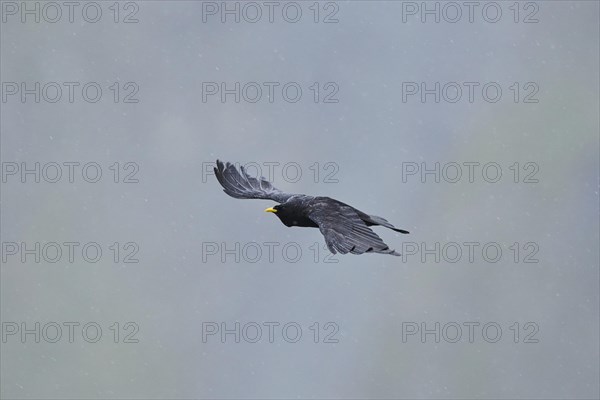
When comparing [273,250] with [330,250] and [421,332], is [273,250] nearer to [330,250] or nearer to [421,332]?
[421,332]

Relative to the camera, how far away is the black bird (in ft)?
73.9

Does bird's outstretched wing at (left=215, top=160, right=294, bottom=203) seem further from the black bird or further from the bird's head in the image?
the bird's head

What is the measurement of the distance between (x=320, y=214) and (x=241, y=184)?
183 inches

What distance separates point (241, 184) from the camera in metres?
28.7

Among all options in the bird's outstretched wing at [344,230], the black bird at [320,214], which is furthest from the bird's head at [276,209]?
the bird's outstretched wing at [344,230]

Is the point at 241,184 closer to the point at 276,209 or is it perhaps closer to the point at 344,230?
the point at 276,209

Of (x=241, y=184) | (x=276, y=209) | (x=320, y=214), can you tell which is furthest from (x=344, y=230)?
(x=241, y=184)

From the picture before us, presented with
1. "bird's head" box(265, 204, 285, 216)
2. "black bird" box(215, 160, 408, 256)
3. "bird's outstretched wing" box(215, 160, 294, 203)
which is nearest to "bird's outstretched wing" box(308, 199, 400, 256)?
"black bird" box(215, 160, 408, 256)

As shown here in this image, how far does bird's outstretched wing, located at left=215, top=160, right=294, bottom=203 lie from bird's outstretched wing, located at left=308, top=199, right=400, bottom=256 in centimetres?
324

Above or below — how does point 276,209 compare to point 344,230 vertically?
above

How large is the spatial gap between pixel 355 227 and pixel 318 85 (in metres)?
12.6

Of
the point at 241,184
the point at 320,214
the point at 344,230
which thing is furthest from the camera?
the point at 241,184

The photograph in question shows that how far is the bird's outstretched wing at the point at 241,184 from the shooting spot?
92.6 ft

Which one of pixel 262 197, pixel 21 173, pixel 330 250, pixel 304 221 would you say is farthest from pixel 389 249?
pixel 21 173
